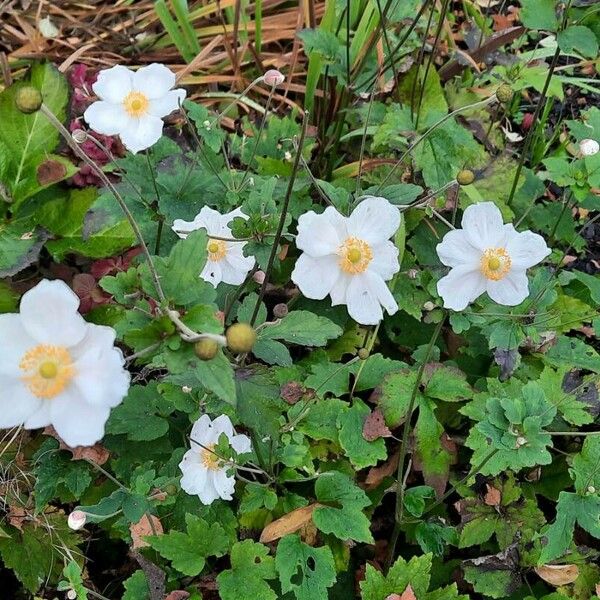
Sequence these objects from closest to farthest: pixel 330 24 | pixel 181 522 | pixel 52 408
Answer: pixel 52 408
pixel 181 522
pixel 330 24

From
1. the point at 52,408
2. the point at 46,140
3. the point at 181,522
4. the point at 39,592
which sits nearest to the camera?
the point at 52,408

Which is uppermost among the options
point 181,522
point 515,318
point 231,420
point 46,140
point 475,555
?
point 46,140

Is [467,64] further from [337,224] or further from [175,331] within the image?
[175,331]

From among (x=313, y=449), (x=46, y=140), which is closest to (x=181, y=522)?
(x=313, y=449)

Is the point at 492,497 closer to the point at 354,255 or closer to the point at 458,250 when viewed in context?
the point at 458,250

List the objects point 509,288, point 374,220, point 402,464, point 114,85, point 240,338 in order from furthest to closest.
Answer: point 114,85 → point 402,464 → point 509,288 → point 374,220 → point 240,338

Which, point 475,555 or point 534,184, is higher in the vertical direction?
point 534,184

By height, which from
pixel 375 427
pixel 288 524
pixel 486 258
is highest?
pixel 486 258

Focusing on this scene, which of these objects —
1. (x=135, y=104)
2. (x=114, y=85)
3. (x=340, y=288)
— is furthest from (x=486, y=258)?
(x=114, y=85)

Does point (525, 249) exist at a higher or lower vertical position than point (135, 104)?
lower
